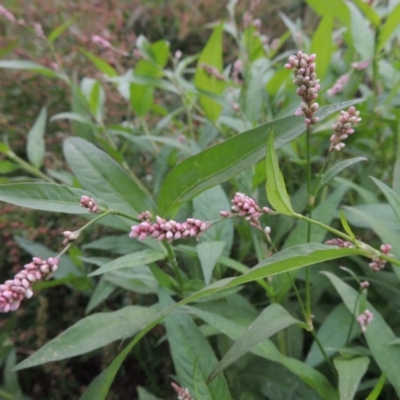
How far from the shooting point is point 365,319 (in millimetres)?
654

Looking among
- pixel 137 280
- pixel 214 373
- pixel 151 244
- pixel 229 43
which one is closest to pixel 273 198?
pixel 214 373

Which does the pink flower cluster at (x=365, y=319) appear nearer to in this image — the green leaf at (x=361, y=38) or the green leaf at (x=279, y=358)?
the green leaf at (x=279, y=358)

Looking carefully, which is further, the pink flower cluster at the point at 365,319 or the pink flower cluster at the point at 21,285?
the pink flower cluster at the point at 365,319

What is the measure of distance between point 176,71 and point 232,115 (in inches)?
7.0

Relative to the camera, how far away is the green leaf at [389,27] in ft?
3.02

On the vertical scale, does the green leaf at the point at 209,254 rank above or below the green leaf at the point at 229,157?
below

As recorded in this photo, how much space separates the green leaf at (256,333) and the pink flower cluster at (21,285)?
189 mm

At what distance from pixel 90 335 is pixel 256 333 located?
0.23 m

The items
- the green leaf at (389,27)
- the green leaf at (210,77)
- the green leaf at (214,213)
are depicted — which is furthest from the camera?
the green leaf at (210,77)

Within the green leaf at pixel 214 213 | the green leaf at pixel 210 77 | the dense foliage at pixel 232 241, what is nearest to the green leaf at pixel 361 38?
the dense foliage at pixel 232 241

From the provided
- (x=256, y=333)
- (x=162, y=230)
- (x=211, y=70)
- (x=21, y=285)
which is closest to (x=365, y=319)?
(x=256, y=333)

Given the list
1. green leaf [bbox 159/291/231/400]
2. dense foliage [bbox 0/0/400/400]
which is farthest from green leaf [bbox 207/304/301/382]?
green leaf [bbox 159/291/231/400]

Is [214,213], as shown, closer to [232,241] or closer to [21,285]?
[232,241]

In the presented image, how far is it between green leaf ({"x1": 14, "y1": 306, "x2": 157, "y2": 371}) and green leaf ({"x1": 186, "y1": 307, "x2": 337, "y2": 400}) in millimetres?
79
